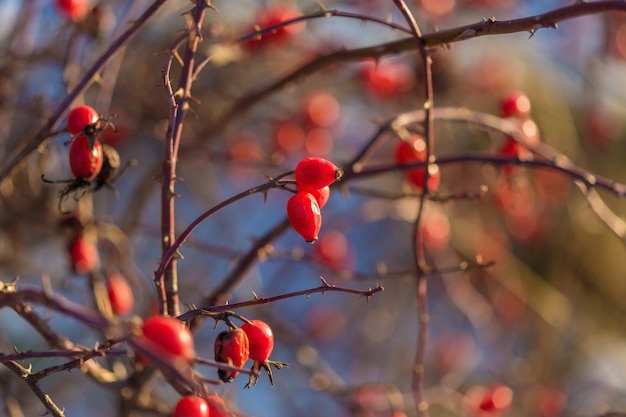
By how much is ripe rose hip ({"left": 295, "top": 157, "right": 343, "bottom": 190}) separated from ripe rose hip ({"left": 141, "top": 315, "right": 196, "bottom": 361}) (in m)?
0.37

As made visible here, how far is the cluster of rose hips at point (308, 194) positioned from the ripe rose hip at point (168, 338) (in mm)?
333

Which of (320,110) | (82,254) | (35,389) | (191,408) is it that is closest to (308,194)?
(191,408)

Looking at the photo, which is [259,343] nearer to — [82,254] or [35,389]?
[35,389]

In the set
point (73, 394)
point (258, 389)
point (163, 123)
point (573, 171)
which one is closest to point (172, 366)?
point (573, 171)

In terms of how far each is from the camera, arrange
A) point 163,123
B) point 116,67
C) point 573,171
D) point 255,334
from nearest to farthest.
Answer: point 255,334 < point 573,171 < point 116,67 < point 163,123

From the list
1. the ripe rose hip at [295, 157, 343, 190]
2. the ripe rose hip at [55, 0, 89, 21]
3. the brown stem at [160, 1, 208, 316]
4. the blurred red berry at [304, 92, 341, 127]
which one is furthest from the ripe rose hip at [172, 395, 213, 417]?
the blurred red berry at [304, 92, 341, 127]

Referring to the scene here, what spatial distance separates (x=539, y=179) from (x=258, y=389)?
5.83 ft

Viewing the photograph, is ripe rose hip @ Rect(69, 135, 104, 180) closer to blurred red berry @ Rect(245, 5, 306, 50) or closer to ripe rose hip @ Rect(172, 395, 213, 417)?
ripe rose hip @ Rect(172, 395, 213, 417)

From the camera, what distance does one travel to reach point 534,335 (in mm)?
3326

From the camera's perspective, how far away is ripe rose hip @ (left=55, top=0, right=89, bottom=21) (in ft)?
5.65

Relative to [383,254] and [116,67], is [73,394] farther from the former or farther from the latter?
[383,254]

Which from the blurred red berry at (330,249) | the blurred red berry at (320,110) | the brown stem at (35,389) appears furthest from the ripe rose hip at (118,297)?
the blurred red berry at (320,110)

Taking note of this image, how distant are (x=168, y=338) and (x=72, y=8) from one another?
1.25m

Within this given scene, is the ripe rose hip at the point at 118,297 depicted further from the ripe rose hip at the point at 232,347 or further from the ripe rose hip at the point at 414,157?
the ripe rose hip at the point at 232,347
